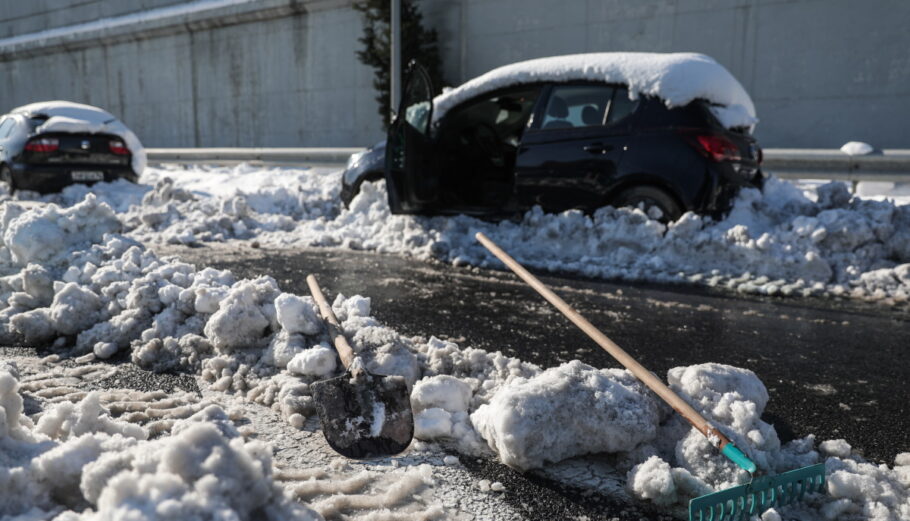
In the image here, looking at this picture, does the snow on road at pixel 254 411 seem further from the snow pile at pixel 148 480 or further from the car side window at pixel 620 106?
the car side window at pixel 620 106

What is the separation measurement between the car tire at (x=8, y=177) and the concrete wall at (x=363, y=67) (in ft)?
27.5

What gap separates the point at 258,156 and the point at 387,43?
14.0 ft

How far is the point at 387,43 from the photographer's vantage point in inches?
642

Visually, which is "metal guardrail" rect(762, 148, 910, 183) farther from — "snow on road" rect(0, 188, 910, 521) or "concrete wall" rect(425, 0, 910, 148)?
"snow on road" rect(0, 188, 910, 521)

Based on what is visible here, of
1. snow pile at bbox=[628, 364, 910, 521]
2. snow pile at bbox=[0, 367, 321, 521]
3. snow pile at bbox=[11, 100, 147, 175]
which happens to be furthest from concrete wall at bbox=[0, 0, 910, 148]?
snow pile at bbox=[0, 367, 321, 521]

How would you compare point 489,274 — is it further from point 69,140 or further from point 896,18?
point 896,18

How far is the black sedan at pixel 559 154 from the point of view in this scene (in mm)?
6121

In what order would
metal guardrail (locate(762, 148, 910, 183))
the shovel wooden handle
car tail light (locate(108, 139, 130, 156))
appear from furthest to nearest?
car tail light (locate(108, 139, 130, 156)) < metal guardrail (locate(762, 148, 910, 183)) < the shovel wooden handle

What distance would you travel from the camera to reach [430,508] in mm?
2094

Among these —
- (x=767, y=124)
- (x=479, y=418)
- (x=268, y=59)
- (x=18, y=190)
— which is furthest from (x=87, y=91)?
(x=479, y=418)

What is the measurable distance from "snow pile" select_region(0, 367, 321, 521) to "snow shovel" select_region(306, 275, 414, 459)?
2.58 ft

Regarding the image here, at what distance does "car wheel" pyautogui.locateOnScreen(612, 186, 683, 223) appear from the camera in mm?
6266

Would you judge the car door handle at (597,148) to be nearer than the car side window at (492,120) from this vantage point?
Yes

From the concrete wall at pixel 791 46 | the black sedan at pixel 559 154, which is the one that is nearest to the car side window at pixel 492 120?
the black sedan at pixel 559 154
